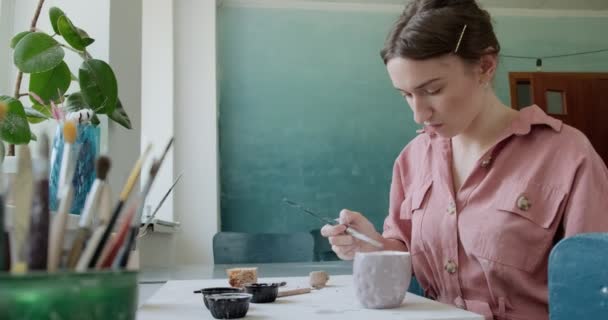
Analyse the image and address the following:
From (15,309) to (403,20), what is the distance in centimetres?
117

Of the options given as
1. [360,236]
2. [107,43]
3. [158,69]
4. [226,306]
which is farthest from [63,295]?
[158,69]

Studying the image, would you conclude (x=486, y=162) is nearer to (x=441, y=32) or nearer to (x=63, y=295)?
(x=441, y=32)

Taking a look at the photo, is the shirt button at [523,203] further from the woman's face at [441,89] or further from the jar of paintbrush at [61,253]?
the jar of paintbrush at [61,253]

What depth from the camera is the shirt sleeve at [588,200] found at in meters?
1.08

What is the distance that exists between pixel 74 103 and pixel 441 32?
2.88ft

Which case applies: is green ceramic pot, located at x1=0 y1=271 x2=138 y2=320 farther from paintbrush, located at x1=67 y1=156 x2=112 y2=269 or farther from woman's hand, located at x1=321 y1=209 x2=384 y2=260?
woman's hand, located at x1=321 y1=209 x2=384 y2=260

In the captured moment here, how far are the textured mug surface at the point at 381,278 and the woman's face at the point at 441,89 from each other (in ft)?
1.48

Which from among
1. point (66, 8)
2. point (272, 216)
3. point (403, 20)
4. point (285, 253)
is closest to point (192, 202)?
point (272, 216)

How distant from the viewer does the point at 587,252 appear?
676mm

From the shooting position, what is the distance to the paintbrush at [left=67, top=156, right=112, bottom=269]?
303mm

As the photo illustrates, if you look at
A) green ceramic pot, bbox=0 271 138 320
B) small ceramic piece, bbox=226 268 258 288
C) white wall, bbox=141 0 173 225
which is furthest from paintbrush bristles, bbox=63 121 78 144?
white wall, bbox=141 0 173 225

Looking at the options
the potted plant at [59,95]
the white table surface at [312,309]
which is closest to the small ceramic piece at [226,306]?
the white table surface at [312,309]

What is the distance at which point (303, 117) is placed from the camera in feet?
13.5

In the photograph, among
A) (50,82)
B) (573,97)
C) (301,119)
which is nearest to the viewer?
(50,82)
